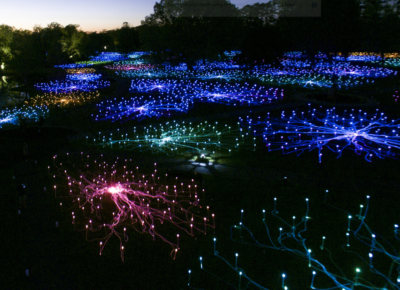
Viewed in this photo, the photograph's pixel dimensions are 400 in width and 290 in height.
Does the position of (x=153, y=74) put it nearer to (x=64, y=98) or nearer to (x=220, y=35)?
(x=220, y=35)

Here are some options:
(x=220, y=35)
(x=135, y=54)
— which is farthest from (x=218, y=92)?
Result: (x=135, y=54)

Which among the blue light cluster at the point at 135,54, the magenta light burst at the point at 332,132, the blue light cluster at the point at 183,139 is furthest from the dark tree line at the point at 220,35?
the blue light cluster at the point at 135,54

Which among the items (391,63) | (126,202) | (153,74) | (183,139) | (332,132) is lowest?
(126,202)

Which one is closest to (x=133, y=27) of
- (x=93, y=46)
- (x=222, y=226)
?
(x=93, y=46)

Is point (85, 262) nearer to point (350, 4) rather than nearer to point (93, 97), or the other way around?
point (93, 97)

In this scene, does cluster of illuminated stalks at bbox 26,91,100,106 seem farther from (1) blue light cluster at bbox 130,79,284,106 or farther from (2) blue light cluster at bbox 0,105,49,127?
(1) blue light cluster at bbox 130,79,284,106

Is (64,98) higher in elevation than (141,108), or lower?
higher
